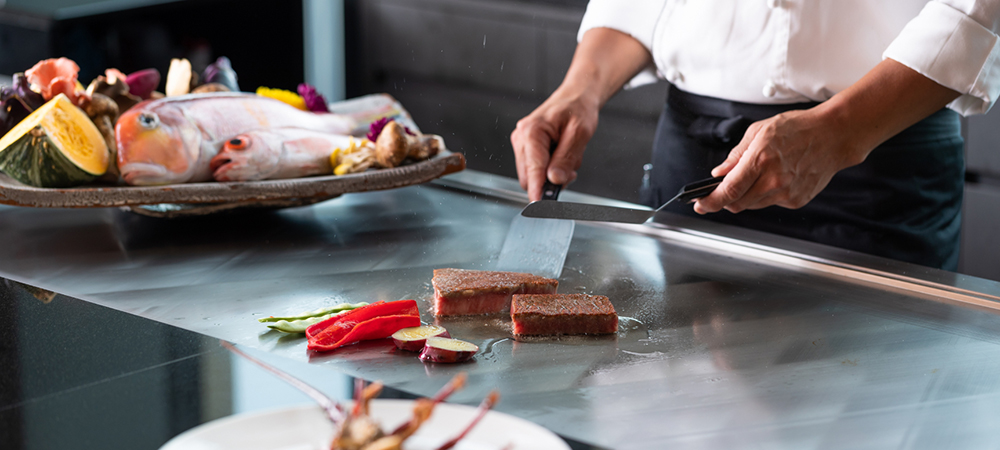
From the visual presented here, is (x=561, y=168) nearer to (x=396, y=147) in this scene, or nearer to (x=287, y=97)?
(x=396, y=147)

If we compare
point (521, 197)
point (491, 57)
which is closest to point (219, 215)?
point (521, 197)

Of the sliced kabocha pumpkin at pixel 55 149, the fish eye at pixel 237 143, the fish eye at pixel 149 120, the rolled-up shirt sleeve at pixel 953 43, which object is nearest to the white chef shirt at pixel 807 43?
the rolled-up shirt sleeve at pixel 953 43

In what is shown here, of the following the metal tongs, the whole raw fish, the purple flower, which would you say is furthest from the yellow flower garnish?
the metal tongs

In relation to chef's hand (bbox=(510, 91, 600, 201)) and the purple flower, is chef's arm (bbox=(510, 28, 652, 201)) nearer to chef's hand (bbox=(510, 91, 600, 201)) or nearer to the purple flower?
chef's hand (bbox=(510, 91, 600, 201))

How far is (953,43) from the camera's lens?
120cm

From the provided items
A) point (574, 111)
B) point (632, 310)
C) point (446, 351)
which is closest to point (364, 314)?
point (446, 351)

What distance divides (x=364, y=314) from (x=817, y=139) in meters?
0.71

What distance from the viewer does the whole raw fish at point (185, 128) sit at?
1267mm

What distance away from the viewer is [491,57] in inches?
155

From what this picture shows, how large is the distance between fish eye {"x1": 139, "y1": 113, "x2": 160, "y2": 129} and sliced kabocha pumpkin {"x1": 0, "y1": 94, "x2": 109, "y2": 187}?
0.23ft

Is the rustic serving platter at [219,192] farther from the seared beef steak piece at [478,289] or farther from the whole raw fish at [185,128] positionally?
the seared beef steak piece at [478,289]

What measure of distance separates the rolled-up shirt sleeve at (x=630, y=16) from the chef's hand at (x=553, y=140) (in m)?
0.18

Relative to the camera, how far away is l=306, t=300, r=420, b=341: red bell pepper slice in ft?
3.03

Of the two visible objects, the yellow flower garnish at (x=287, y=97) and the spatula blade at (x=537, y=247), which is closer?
the spatula blade at (x=537, y=247)
